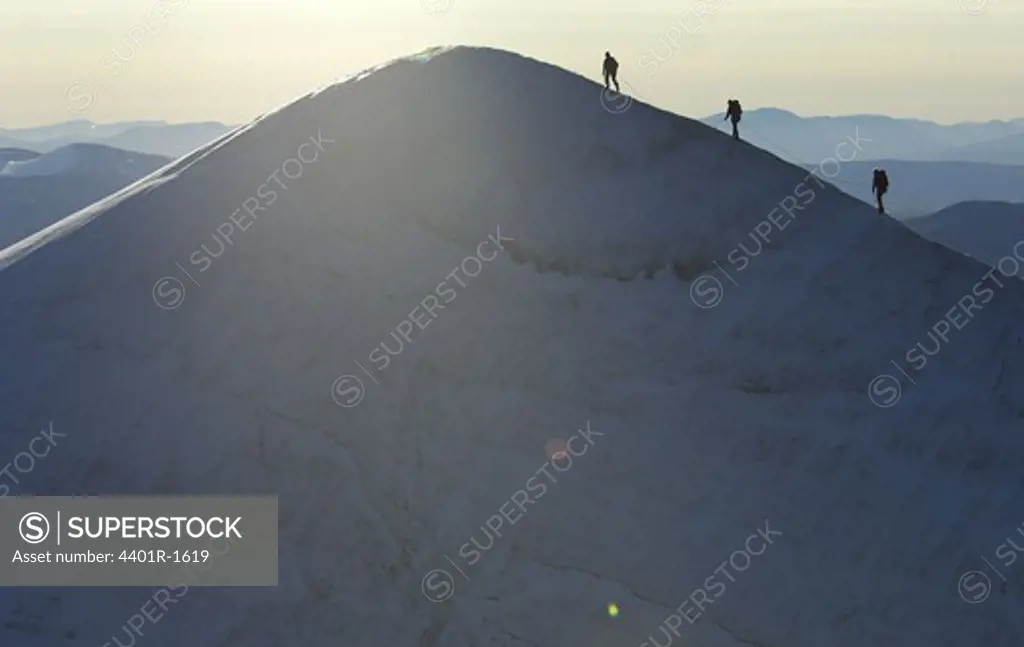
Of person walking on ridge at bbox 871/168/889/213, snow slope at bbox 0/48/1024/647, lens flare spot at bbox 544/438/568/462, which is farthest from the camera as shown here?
person walking on ridge at bbox 871/168/889/213

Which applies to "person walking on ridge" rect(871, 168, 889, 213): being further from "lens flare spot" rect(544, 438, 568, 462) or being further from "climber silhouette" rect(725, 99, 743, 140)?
"lens flare spot" rect(544, 438, 568, 462)

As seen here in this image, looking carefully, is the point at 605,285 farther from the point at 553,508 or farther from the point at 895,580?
the point at 895,580

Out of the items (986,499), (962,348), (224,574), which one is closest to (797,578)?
(986,499)

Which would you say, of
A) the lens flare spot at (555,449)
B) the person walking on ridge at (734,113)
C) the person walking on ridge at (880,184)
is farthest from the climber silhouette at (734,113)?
the lens flare spot at (555,449)

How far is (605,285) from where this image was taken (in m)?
21.6

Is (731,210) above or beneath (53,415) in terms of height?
above

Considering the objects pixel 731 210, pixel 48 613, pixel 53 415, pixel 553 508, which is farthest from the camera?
pixel 731 210

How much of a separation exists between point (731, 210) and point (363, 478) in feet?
40.4

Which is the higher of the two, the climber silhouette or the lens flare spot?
the climber silhouette

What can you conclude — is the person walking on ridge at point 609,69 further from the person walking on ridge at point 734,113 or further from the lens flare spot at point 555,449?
the lens flare spot at point 555,449

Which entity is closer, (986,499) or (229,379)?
(986,499)

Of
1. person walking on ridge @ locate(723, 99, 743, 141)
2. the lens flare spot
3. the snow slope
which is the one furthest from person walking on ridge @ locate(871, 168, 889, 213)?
the lens flare spot

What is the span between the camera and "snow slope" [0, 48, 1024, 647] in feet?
55.7

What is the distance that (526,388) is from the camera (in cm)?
1995
